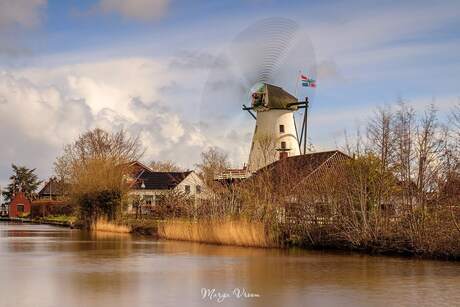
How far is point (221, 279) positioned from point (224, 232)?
32.4 feet

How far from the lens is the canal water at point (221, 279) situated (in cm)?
1309

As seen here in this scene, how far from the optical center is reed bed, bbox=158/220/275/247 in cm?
2481

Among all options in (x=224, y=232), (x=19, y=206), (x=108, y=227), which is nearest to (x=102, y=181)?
(x=108, y=227)

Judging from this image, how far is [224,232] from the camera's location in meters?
25.9

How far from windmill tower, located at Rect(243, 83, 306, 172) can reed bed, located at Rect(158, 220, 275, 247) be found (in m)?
13.0

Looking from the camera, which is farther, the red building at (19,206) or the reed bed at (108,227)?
the red building at (19,206)

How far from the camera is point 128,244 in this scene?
2819 cm

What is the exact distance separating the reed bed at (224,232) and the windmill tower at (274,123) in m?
13.0

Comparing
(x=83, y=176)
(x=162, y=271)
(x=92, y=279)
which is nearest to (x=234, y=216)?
(x=162, y=271)

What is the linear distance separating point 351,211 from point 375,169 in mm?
1697

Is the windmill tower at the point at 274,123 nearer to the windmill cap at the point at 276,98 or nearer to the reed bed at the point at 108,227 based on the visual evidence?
the windmill cap at the point at 276,98

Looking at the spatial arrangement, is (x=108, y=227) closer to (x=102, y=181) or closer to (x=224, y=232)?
(x=102, y=181)

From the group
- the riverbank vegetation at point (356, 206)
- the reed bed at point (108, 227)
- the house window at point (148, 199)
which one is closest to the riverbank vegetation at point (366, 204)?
the riverbank vegetation at point (356, 206)

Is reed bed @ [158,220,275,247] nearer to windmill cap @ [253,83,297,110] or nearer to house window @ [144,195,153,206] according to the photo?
windmill cap @ [253,83,297,110]
